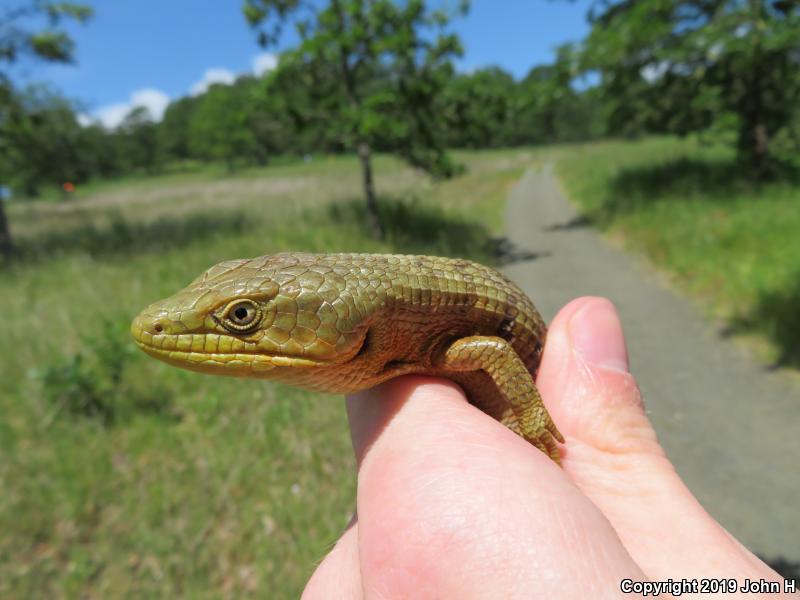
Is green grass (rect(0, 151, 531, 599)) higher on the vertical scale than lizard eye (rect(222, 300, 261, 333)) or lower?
lower

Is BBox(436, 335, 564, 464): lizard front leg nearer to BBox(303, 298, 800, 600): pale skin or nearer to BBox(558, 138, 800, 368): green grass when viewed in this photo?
BBox(303, 298, 800, 600): pale skin

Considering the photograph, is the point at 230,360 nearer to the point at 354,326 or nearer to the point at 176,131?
the point at 354,326

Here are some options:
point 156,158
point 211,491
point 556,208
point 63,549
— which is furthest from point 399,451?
point 156,158

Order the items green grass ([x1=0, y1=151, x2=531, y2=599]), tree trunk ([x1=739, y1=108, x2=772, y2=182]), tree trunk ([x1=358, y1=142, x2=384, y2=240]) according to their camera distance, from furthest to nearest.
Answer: tree trunk ([x1=739, y1=108, x2=772, y2=182]) < tree trunk ([x1=358, y1=142, x2=384, y2=240]) < green grass ([x1=0, y1=151, x2=531, y2=599])

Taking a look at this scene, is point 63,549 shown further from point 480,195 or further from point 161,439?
point 480,195

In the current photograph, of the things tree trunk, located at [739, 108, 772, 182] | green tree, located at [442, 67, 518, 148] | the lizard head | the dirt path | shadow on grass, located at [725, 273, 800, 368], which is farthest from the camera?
tree trunk, located at [739, 108, 772, 182]

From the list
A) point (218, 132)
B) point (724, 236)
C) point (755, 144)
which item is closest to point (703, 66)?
point (755, 144)

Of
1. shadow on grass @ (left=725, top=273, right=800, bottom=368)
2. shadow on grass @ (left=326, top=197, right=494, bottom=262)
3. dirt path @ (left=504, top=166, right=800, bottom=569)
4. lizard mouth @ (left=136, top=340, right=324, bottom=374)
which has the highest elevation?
lizard mouth @ (left=136, top=340, right=324, bottom=374)

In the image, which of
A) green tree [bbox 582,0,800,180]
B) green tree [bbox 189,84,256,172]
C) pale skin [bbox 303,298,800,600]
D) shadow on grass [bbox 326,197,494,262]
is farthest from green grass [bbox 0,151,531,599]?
green tree [bbox 189,84,256,172]
